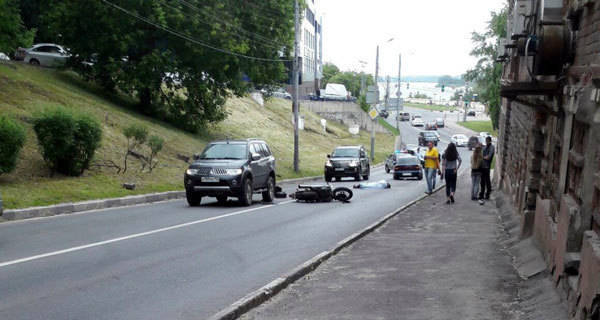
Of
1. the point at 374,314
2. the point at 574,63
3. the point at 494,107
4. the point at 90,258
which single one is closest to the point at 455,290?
the point at 374,314

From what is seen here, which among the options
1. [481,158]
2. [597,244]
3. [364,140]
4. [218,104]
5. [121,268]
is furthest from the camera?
[364,140]

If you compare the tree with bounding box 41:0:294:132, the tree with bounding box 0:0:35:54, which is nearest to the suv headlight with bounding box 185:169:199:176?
the tree with bounding box 0:0:35:54

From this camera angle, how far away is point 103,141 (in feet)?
89.2

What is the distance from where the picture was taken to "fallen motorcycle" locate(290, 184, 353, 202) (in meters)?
22.4

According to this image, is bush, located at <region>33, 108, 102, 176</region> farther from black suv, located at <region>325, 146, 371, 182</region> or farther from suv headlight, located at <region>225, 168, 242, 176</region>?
black suv, located at <region>325, 146, 371, 182</region>

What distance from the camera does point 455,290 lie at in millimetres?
8344

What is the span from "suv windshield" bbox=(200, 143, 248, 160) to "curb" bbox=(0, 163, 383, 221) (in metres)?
2.18

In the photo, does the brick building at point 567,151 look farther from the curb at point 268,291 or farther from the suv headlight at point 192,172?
the suv headlight at point 192,172

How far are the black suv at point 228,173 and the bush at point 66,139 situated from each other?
3367 mm

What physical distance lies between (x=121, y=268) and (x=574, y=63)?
20.9 feet

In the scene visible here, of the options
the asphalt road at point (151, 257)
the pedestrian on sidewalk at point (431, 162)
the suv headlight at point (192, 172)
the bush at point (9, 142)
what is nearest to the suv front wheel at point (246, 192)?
the asphalt road at point (151, 257)

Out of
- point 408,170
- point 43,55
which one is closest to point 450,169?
point 408,170

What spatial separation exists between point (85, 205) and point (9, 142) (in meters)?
2.38

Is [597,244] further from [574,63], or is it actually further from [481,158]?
[481,158]
